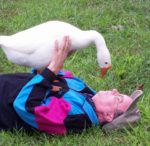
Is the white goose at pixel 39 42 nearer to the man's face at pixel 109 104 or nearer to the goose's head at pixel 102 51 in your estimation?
the goose's head at pixel 102 51

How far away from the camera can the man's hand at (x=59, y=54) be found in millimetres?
3126

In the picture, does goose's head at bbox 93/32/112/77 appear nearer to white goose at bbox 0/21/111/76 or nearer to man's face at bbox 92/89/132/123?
white goose at bbox 0/21/111/76

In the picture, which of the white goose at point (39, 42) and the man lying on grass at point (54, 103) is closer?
the white goose at point (39, 42)

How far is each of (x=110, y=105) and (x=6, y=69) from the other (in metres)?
1.49

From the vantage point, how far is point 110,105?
3.41 meters

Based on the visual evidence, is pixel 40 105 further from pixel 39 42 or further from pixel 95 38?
pixel 95 38

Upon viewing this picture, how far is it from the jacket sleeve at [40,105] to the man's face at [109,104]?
0.81 ft

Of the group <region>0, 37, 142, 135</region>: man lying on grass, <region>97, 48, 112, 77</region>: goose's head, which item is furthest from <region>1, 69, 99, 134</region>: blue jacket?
<region>97, 48, 112, 77</region>: goose's head

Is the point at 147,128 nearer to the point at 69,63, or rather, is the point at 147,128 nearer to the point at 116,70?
the point at 116,70

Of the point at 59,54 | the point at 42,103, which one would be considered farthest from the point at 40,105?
the point at 59,54

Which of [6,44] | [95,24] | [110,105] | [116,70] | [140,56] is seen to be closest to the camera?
[6,44]

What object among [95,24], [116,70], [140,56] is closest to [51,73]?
[116,70]

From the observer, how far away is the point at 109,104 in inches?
134

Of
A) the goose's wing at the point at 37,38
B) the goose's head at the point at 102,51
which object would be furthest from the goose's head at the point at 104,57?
the goose's wing at the point at 37,38
